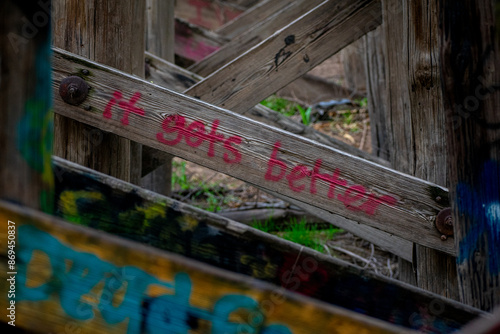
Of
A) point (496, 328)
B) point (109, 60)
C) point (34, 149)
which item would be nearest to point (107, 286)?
point (34, 149)

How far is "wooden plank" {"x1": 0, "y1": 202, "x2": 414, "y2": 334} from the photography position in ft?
3.58

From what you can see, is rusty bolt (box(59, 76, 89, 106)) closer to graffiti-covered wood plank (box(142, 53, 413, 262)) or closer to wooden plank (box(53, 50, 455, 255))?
wooden plank (box(53, 50, 455, 255))

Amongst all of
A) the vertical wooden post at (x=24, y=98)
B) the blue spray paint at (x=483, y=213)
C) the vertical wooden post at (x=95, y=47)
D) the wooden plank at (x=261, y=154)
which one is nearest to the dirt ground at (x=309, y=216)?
the vertical wooden post at (x=95, y=47)

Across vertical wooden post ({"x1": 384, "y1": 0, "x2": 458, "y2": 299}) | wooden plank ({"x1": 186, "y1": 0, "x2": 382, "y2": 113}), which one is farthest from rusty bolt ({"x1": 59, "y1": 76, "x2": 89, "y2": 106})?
vertical wooden post ({"x1": 384, "y1": 0, "x2": 458, "y2": 299})

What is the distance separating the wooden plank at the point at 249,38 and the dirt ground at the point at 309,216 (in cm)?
113

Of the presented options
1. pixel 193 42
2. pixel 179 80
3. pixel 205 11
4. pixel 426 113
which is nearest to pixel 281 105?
pixel 205 11

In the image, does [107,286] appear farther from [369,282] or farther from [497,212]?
[497,212]

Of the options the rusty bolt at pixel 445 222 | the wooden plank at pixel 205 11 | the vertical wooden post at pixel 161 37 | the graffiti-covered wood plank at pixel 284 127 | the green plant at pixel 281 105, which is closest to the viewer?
the rusty bolt at pixel 445 222

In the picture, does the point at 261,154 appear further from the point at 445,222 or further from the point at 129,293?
the point at 129,293

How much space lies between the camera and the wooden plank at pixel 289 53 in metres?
2.95

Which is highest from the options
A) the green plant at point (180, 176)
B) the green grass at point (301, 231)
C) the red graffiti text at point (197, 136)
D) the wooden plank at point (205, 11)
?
the wooden plank at point (205, 11)

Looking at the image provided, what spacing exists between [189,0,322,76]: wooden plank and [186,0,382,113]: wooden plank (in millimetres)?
1181

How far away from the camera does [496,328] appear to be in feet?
2.71

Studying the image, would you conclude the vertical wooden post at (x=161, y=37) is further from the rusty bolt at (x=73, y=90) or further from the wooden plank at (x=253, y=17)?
the rusty bolt at (x=73, y=90)
